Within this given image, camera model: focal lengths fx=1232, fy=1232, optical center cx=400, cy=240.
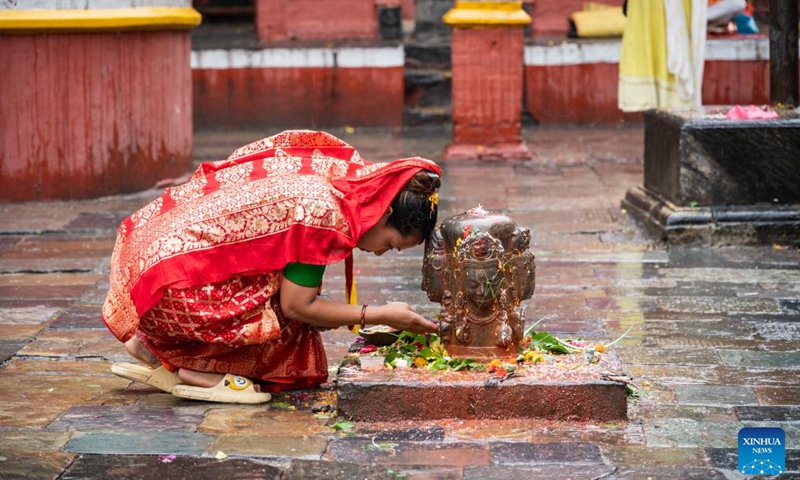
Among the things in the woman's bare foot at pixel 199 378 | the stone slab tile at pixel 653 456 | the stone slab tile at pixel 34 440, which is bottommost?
the stone slab tile at pixel 34 440

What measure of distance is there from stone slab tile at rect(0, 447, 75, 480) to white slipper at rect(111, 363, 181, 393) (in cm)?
62

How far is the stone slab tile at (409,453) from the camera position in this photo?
3684 millimetres

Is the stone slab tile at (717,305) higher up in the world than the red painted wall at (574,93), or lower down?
lower down

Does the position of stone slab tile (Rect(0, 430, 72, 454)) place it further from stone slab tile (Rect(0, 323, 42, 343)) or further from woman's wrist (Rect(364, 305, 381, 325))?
stone slab tile (Rect(0, 323, 42, 343))

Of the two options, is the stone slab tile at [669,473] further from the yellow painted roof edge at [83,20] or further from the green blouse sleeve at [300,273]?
the yellow painted roof edge at [83,20]

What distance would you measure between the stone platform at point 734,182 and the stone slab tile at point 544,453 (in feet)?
11.2

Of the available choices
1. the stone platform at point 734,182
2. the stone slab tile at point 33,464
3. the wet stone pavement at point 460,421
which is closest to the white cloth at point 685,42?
the wet stone pavement at point 460,421

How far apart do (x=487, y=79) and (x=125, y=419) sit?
6668mm

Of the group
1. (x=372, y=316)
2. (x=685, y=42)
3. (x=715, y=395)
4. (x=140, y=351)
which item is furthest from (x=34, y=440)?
(x=685, y=42)

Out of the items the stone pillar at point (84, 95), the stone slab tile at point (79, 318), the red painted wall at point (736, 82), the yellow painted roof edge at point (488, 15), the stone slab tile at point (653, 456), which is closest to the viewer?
the stone slab tile at point (653, 456)

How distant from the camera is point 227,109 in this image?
39.8 ft

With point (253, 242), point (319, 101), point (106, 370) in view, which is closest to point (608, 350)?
point (253, 242)

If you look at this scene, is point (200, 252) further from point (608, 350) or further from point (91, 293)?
point (91, 293)

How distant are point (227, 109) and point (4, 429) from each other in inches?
329
